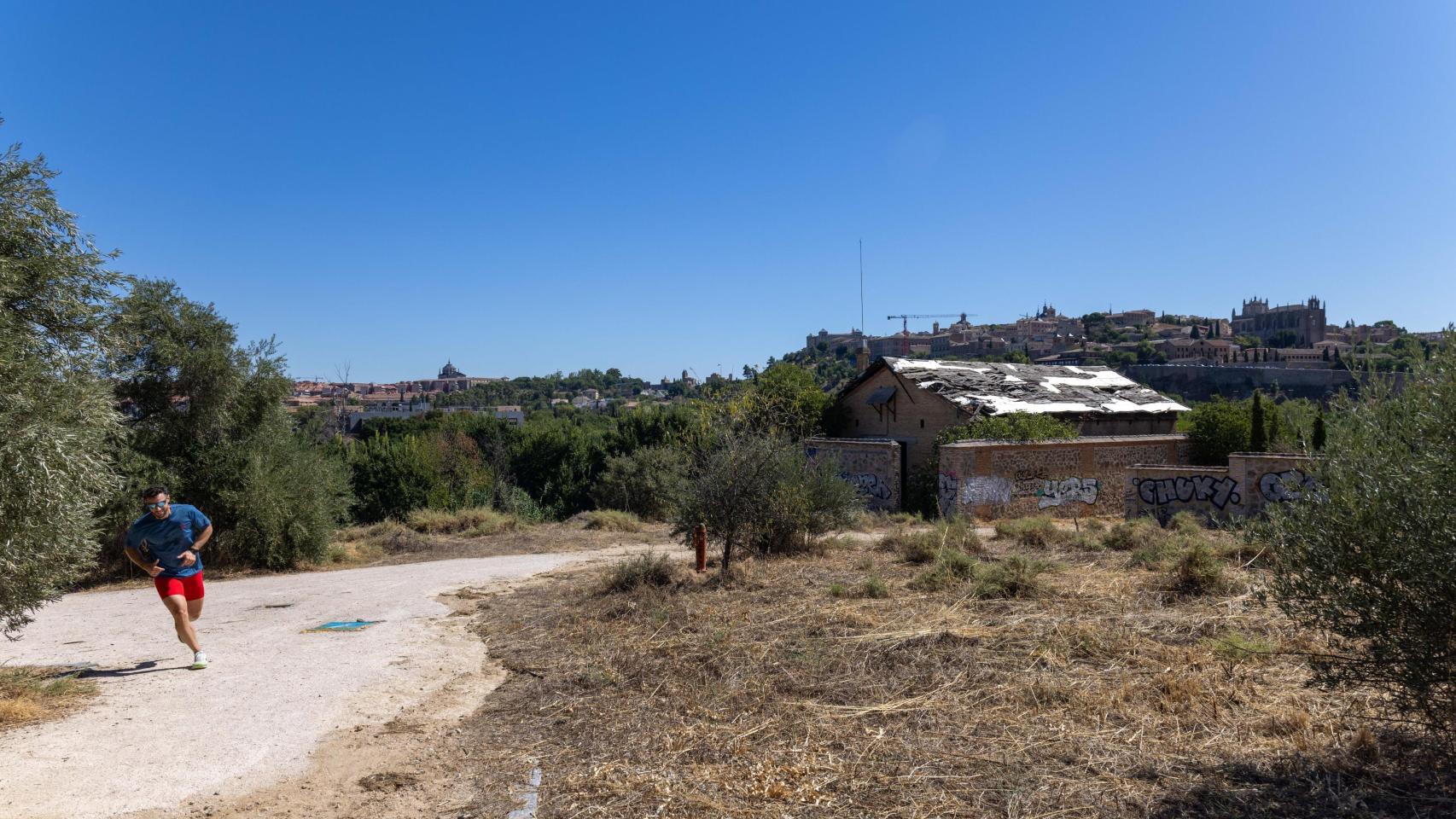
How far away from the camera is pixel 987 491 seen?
2291 cm

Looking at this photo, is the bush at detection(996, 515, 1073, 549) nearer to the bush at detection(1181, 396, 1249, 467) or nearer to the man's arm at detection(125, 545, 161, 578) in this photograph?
the man's arm at detection(125, 545, 161, 578)

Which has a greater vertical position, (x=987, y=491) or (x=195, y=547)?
(x=195, y=547)

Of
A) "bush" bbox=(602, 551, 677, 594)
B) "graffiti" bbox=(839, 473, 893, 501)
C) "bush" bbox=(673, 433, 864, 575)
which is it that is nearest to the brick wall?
"graffiti" bbox=(839, 473, 893, 501)

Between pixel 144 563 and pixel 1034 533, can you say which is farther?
pixel 1034 533

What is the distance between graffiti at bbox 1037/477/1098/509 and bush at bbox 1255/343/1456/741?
1919 cm

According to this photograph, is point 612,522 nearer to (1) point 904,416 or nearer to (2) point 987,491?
(2) point 987,491

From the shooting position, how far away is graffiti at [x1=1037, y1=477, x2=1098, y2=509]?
23719 millimetres

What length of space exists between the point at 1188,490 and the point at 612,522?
565 inches

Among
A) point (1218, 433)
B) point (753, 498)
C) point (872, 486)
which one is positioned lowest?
point (872, 486)

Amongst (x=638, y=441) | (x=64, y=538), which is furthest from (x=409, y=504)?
(x=64, y=538)

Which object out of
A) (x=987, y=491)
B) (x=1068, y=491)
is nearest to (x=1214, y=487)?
(x=1068, y=491)

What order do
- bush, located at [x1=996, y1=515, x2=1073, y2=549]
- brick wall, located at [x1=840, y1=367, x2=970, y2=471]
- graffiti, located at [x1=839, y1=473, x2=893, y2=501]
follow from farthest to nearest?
brick wall, located at [x1=840, y1=367, x2=970, y2=471]
graffiti, located at [x1=839, y1=473, x2=893, y2=501]
bush, located at [x1=996, y1=515, x2=1073, y2=549]

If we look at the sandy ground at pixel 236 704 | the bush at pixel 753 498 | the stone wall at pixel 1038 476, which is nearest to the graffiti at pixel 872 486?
the stone wall at pixel 1038 476

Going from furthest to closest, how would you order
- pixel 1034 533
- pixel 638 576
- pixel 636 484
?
pixel 636 484
pixel 1034 533
pixel 638 576
